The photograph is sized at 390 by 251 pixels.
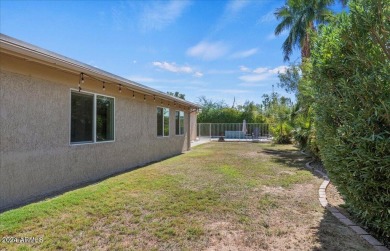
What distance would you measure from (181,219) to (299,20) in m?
17.8

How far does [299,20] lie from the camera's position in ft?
56.9

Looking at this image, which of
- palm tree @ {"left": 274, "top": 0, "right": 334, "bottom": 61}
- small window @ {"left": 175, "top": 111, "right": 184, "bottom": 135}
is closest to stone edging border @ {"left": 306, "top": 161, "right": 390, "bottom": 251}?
small window @ {"left": 175, "top": 111, "right": 184, "bottom": 135}

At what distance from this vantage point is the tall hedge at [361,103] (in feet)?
9.77

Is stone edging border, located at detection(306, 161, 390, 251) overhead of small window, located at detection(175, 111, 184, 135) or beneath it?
beneath

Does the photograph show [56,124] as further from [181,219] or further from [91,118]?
[181,219]

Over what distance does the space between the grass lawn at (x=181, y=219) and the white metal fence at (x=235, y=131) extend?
2007 cm

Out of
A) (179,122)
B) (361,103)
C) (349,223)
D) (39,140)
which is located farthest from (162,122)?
(361,103)

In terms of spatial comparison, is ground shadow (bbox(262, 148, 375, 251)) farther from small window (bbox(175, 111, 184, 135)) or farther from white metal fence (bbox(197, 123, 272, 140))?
white metal fence (bbox(197, 123, 272, 140))

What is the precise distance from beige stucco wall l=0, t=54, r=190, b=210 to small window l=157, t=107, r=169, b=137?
3850mm

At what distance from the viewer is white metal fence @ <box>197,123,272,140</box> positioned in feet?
86.8

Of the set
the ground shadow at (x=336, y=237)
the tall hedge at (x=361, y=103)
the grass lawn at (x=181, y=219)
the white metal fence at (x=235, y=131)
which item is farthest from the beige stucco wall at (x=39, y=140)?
the white metal fence at (x=235, y=131)

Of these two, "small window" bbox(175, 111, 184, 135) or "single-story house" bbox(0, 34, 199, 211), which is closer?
"single-story house" bbox(0, 34, 199, 211)

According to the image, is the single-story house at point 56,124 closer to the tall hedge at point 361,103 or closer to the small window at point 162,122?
the small window at point 162,122

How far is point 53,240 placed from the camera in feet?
10.9
